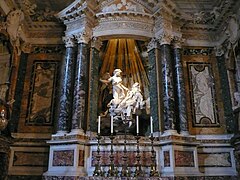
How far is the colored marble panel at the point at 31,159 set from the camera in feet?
24.6

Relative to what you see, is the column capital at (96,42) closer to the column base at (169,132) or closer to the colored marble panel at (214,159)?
the column base at (169,132)

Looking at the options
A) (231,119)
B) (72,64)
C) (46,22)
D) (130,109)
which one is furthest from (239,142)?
(46,22)

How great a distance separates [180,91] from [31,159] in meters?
4.31

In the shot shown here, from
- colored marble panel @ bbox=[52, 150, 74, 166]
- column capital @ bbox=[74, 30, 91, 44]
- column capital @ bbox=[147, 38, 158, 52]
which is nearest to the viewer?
colored marble panel @ bbox=[52, 150, 74, 166]

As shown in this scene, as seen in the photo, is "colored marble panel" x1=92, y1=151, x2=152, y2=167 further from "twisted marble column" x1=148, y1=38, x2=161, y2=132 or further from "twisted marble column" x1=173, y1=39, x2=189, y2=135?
"twisted marble column" x1=173, y1=39, x2=189, y2=135

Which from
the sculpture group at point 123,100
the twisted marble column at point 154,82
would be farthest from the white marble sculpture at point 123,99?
the twisted marble column at point 154,82

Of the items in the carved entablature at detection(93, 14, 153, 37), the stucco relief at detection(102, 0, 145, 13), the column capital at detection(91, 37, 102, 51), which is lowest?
the column capital at detection(91, 37, 102, 51)

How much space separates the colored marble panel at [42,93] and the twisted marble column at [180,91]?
3462mm

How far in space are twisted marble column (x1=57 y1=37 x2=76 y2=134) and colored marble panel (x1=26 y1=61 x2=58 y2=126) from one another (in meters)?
0.39

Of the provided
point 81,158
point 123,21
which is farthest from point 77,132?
point 123,21

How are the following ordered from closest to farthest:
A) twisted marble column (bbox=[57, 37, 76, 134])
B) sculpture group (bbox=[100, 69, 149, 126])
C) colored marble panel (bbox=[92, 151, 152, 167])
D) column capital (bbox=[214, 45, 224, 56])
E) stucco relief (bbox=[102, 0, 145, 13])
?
colored marble panel (bbox=[92, 151, 152, 167])
twisted marble column (bbox=[57, 37, 76, 134])
sculpture group (bbox=[100, 69, 149, 126])
stucco relief (bbox=[102, 0, 145, 13])
column capital (bbox=[214, 45, 224, 56])

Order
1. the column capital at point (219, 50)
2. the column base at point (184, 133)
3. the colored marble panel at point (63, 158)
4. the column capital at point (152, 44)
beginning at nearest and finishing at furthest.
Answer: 1. the colored marble panel at point (63, 158)
2. the column base at point (184, 133)
3. the column capital at point (152, 44)
4. the column capital at point (219, 50)

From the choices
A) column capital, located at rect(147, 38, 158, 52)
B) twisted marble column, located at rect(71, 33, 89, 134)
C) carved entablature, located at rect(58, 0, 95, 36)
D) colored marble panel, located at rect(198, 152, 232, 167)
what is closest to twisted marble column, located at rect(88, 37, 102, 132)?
twisted marble column, located at rect(71, 33, 89, 134)

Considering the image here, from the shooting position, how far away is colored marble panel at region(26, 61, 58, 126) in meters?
8.00
